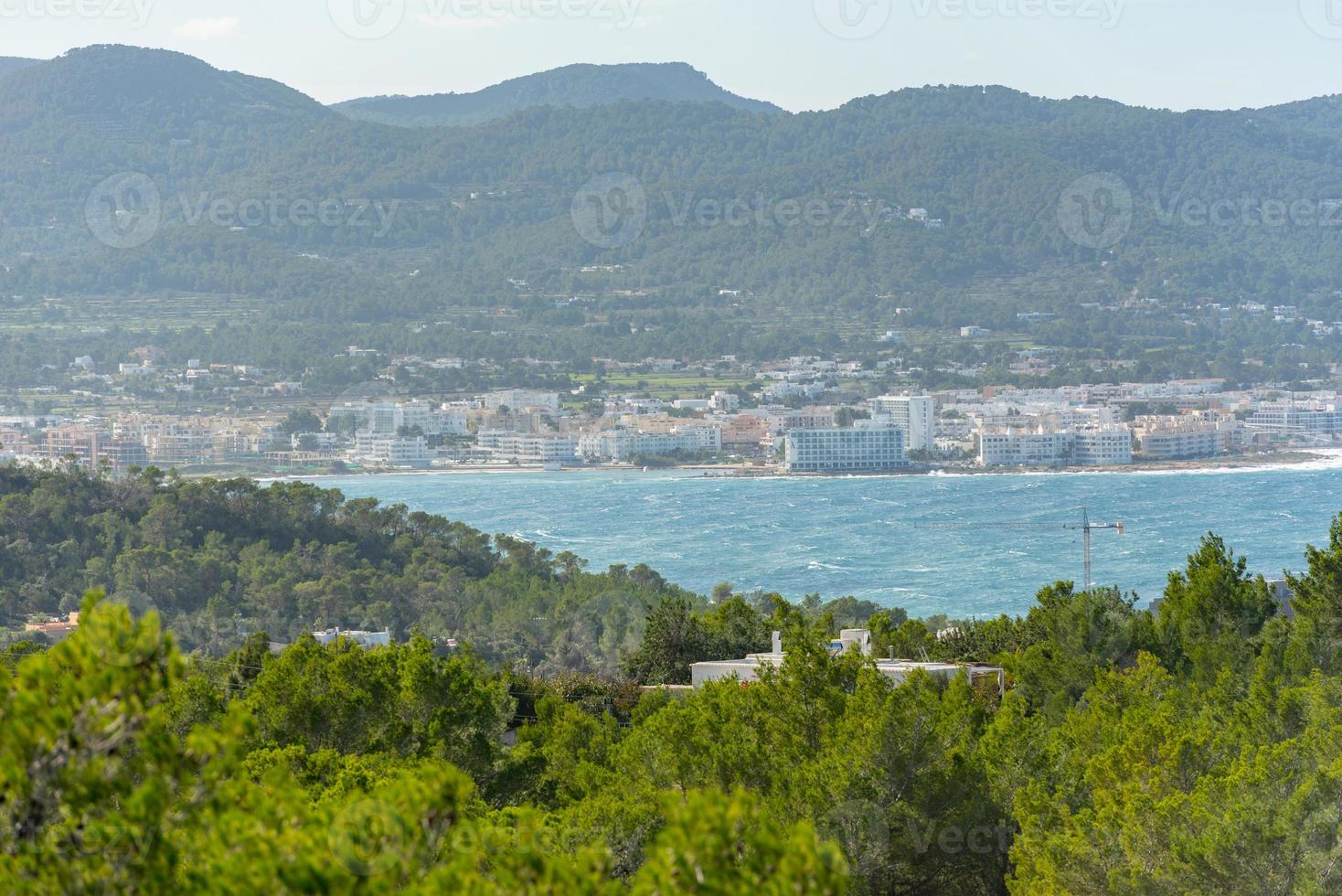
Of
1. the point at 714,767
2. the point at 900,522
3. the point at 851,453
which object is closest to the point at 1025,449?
the point at 851,453

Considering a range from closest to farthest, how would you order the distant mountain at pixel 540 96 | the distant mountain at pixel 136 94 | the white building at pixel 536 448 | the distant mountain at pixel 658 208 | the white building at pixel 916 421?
the white building at pixel 536 448 → the white building at pixel 916 421 → the distant mountain at pixel 658 208 → the distant mountain at pixel 136 94 → the distant mountain at pixel 540 96

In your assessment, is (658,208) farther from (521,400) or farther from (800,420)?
(800,420)

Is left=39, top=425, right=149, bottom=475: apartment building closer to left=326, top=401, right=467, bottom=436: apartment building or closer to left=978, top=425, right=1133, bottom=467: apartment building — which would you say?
left=326, top=401, right=467, bottom=436: apartment building

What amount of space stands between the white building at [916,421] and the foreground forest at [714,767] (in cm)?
5622

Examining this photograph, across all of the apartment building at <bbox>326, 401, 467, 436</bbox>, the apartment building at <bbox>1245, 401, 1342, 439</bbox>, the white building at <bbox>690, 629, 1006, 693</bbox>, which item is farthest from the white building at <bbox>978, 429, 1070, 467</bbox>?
the white building at <bbox>690, 629, 1006, 693</bbox>

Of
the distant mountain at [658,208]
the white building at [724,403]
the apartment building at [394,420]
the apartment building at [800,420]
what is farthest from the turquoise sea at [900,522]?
the distant mountain at [658,208]

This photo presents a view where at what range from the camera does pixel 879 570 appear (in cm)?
4534

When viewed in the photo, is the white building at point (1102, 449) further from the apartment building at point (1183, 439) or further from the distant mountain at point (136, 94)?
the distant mountain at point (136, 94)

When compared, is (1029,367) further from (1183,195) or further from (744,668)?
(744,668)

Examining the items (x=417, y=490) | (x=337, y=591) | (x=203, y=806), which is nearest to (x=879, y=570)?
(x=337, y=591)

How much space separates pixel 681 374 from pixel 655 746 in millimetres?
79951

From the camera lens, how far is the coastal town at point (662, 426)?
69.6 meters

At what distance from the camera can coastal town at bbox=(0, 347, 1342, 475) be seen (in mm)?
69562

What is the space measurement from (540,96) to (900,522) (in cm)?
10025
